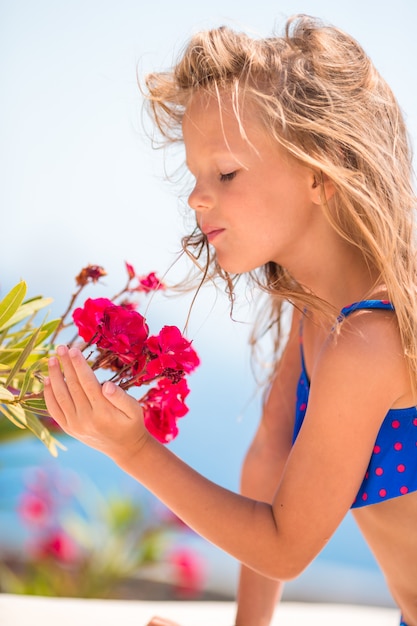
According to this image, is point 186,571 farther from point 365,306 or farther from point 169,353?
point 169,353

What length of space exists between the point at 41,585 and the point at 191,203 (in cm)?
178

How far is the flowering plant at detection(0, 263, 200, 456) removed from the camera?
0.83m

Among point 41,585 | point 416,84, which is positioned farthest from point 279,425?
point 416,84

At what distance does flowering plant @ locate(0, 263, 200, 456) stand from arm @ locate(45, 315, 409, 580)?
58 mm

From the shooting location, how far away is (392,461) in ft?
3.51

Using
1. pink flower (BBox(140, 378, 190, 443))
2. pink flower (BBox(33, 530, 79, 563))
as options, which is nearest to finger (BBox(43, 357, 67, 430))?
pink flower (BBox(140, 378, 190, 443))

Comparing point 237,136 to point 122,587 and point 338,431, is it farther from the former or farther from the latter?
point 122,587

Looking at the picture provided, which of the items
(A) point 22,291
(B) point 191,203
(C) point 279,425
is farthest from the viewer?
(C) point 279,425

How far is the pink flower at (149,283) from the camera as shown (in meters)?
1.05

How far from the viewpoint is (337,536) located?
14.5 ft

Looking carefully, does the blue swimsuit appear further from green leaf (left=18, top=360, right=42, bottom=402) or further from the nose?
green leaf (left=18, top=360, right=42, bottom=402)

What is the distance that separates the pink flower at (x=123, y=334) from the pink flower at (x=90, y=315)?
2 centimetres

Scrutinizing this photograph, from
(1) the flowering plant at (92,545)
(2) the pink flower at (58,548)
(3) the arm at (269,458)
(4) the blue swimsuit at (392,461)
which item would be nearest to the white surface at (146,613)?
(3) the arm at (269,458)

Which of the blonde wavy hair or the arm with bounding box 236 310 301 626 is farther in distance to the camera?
the arm with bounding box 236 310 301 626
